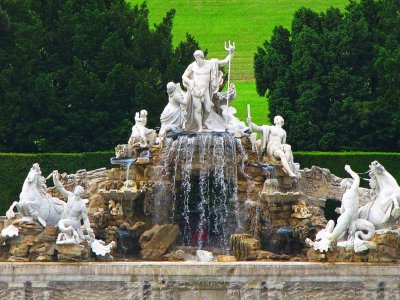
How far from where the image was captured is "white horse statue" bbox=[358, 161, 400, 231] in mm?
31203

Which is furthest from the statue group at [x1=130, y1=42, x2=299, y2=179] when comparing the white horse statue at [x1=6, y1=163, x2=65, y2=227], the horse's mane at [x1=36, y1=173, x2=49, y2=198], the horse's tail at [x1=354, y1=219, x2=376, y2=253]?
the horse's tail at [x1=354, y1=219, x2=376, y2=253]

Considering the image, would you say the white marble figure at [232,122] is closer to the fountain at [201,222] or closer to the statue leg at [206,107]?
the fountain at [201,222]

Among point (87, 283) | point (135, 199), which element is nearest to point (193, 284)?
point (87, 283)

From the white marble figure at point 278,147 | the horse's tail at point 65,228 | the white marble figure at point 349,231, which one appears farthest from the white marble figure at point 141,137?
the white marble figure at point 349,231

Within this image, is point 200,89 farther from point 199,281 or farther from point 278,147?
point 199,281

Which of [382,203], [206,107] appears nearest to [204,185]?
[206,107]

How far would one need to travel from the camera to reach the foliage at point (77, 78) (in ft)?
145

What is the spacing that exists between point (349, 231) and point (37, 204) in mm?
6122

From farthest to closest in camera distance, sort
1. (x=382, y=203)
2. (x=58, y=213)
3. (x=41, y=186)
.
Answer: (x=41, y=186) → (x=58, y=213) → (x=382, y=203)

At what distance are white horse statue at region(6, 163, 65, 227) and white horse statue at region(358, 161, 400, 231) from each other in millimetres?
5961

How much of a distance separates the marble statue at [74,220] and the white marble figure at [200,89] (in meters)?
5.10

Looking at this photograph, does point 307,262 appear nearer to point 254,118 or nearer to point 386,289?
point 386,289

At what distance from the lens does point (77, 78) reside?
4459 centimetres

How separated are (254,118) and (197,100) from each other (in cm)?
1972
